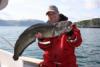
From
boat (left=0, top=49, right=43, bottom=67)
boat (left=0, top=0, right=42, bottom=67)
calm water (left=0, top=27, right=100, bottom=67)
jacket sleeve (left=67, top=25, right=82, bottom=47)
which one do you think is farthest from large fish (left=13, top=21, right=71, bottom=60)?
calm water (left=0, top=27, right=100, bottom=67)

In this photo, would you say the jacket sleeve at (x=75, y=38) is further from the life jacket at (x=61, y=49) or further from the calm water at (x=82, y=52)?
the calm water at (x=82, y=52)

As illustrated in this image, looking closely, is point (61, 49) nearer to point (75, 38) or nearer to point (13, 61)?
point (75, 38)

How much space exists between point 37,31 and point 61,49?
17.8 inches

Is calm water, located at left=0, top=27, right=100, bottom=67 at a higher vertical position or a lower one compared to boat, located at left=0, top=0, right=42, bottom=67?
lower

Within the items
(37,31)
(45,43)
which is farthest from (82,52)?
(37,31)

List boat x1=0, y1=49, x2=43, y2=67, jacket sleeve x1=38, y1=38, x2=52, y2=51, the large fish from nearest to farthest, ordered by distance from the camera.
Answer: the large fish → jacket sleeve x1=38, y1=38, x2=52, y2=51 → boat x1=0, y1=49, x2=43, y2=67

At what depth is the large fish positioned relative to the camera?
460cm

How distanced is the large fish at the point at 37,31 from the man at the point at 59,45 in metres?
0.09

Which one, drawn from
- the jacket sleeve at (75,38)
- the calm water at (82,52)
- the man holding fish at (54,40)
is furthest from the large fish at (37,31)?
the calm water at (82,52)

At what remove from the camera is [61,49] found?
491 centimetres

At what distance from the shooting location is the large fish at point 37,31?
4602 millimetres

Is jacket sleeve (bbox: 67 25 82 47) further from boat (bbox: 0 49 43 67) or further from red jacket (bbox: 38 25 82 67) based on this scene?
boat (bbox: 0 49 43 67)

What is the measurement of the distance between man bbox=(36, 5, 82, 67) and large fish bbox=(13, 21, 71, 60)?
0.09 meters

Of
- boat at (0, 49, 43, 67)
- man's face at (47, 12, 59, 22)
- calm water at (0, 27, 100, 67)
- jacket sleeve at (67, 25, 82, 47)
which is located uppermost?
man's face at (47, 12, 59, 22)
